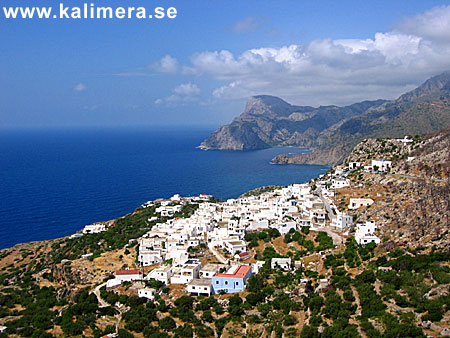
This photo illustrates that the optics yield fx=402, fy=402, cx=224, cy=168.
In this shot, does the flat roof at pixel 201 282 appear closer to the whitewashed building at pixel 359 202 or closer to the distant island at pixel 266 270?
the distant island at pixel 266 270

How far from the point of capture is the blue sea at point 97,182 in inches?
2589

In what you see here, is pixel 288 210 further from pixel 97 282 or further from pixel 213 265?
pixel 97 282

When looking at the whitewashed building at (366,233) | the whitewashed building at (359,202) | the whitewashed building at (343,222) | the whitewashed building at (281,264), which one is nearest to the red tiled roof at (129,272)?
the whitewashed building at (281,264)

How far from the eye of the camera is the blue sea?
216 ft

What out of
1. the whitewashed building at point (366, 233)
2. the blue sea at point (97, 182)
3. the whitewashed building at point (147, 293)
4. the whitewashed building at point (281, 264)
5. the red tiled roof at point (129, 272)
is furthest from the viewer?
the blue sea at point (97, 182)

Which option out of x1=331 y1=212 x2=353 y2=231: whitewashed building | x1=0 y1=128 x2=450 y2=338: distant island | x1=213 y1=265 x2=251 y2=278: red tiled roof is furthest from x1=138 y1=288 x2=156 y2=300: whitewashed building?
x1=331 y1=212 x2=353 y2=231: whitewashed building

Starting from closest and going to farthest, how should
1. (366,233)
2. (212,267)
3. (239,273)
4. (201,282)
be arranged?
(201,282) < (239,273) < (212,267) < (366,233)

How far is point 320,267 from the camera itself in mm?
30719

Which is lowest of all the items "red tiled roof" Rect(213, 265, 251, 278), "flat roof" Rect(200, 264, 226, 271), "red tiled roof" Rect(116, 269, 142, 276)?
"red tiled roof" Rect(116, 269, 142, 276)

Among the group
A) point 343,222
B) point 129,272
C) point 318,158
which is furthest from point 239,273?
point 318,158

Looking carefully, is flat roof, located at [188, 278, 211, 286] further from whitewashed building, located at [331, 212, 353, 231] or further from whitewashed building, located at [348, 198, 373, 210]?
whitewashed building, located at [348, 198, 373, 210]

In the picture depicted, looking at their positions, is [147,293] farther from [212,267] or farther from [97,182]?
[97,182]

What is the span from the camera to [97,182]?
3792 inches

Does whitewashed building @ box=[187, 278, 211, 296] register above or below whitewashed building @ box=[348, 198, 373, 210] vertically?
below
